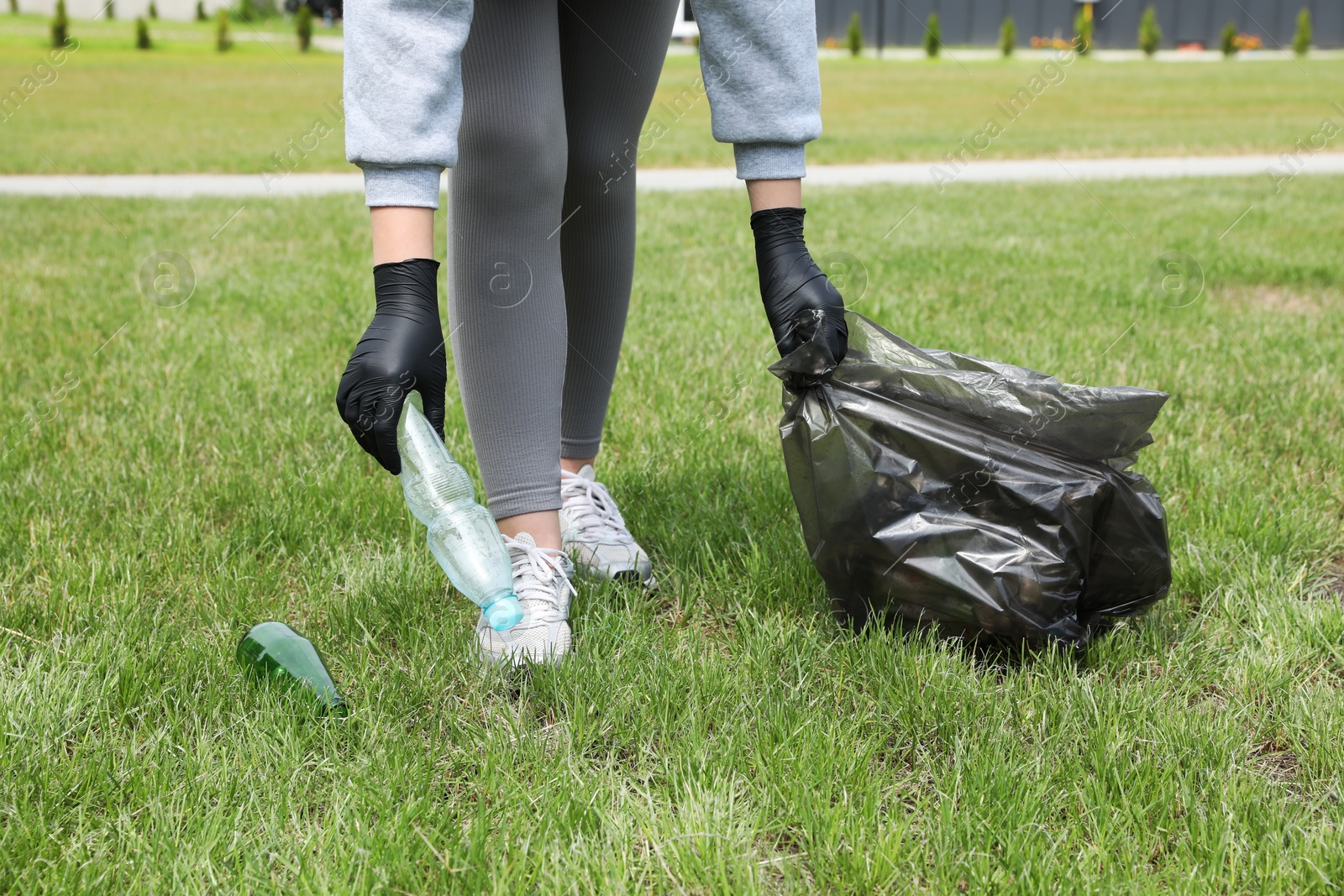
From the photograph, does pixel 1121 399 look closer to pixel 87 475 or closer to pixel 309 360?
pixel 87 475

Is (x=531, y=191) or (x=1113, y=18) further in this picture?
(x=1113, y=18)

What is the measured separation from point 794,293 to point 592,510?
0.67m

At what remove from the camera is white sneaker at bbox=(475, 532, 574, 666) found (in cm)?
168

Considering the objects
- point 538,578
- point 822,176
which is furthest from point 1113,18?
point 538,578

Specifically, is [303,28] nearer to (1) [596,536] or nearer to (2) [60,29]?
(2) [60,29]

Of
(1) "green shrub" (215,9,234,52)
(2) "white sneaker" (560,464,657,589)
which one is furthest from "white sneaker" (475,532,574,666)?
(1) "green shrub" (215,9,234,52)

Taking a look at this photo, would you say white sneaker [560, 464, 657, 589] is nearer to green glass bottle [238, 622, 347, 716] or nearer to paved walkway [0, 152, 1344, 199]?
green glass bottle [238, 622, 347, 716]

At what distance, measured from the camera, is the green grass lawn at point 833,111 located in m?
10.4

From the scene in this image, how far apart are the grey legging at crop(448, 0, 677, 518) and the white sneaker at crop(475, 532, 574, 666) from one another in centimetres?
9

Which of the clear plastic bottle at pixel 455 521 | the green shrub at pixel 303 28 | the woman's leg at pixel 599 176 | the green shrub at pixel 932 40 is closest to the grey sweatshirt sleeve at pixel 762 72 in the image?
the woman's leg at pixel 599 176

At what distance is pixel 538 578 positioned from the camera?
1.77 metres

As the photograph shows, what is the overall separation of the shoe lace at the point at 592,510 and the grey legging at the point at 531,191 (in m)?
0.23

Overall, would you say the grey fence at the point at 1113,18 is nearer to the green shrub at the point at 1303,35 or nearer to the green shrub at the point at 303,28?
the green shrub at the point at 1303,35

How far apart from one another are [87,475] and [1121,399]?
226cm
